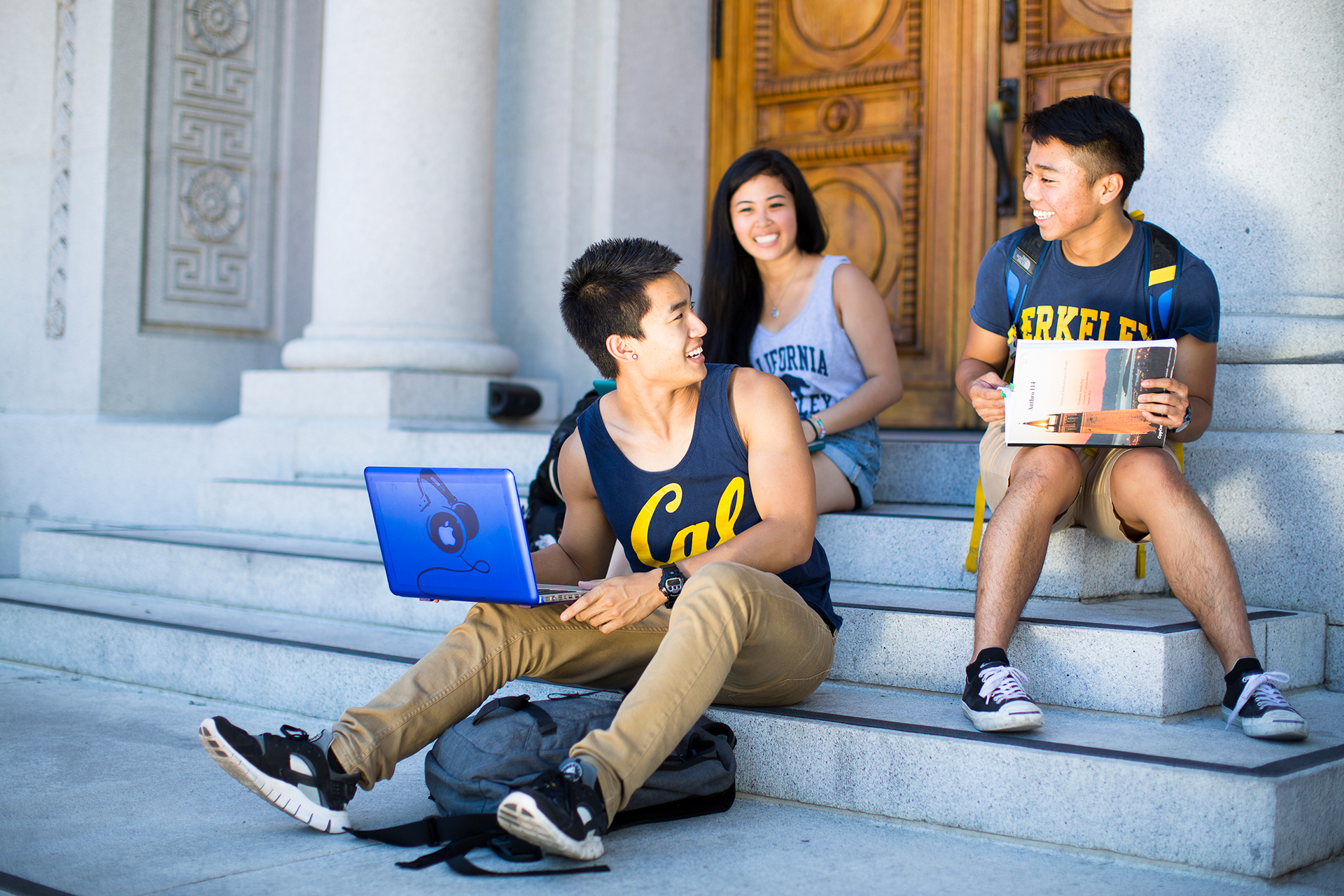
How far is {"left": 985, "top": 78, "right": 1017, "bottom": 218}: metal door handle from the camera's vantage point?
18.2 ft

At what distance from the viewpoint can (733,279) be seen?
4418 mm

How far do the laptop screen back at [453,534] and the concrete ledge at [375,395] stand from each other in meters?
3.02

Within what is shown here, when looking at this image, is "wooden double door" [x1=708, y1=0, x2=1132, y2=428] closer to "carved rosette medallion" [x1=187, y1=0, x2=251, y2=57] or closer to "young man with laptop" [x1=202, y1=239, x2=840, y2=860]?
"carved rosette medallion" [x1=187, y1=0, x2=251, y2=57]

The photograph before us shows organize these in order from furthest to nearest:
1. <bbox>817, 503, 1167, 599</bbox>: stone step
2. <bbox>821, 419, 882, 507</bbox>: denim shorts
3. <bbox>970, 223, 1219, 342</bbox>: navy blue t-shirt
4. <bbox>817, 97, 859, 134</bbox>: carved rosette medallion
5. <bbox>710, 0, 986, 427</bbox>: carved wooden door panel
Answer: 1. <bbox>817, 97, 859, 134</bbox>: carved rosette medallion
2. <bbox>710, 0, 986, 427</bbox>: carved wooden door panel
3. <bbox>821, 419, 882, 507</bbox>: denim shorts
4. <bbox>817, 503, 1167, 599</bbox>: stone step
5. <bbox>970, 223, 1219, 342</bbox>: navy blue t-shirt

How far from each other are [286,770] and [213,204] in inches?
195

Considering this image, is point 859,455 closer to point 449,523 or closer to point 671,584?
point 671,584

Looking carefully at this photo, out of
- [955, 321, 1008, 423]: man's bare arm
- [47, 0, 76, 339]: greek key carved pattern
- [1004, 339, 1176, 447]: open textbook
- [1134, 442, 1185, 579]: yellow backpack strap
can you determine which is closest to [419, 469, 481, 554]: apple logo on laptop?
[1004, 339, 1176, 447]: open textbook

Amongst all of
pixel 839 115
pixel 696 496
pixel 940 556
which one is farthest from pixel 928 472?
pixel 839 115

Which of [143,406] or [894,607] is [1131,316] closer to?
[894,607]

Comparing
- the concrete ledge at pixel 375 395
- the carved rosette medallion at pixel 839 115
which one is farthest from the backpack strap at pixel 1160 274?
the concrete ledge at pixel 375 395

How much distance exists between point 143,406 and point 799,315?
13.3ft

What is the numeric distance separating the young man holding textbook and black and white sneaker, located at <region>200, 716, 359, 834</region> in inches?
56.0

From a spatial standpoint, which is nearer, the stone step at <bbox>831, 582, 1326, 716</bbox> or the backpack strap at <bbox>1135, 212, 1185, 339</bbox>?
the stone step at <bbox>831, 582, 1326, 716</bbox>

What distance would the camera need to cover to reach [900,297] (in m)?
6.00
